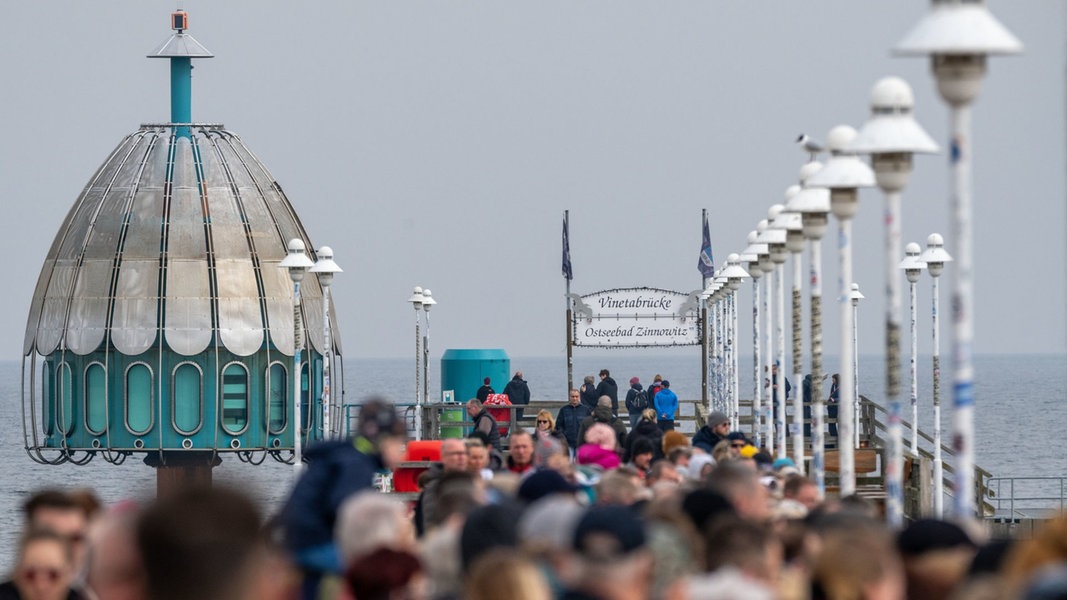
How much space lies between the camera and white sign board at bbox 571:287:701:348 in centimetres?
4778

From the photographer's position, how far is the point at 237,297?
5341 centimetres

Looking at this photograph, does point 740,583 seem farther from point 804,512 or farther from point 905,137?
point 905,137

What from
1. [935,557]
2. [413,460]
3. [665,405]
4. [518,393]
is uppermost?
[518,393]

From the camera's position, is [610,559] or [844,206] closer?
[610,559]

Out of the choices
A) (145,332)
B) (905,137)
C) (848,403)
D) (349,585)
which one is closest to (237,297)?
(145,332)

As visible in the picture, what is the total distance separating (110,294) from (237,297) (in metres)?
3.12

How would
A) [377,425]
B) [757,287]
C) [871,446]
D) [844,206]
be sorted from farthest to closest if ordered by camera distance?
[871,446], [757,287], [844,206], [377,425]

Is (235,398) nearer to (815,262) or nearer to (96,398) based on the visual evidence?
(96,398)

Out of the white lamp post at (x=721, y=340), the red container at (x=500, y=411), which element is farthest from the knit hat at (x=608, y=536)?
the red container at (x=500, y=411)

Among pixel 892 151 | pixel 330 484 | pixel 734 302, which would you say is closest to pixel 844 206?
pixel 892 151

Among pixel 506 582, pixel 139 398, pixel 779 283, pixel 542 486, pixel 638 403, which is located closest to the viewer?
pixel 506 582

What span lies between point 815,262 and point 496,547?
11738 mm

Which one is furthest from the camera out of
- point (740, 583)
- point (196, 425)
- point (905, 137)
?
point (196, 425)

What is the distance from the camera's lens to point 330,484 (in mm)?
9672
